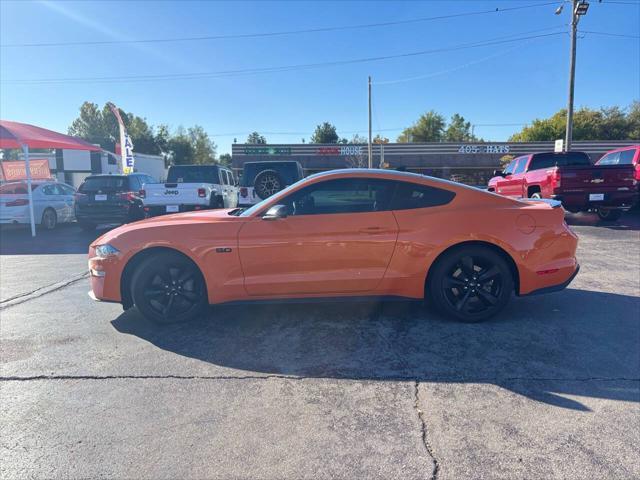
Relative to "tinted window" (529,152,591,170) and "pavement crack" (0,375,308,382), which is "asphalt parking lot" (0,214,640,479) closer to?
"pavement crack" (0,375,308,382)

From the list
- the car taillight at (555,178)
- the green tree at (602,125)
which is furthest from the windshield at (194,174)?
the green tree at (602,125)

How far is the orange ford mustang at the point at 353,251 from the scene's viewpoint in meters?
4.06

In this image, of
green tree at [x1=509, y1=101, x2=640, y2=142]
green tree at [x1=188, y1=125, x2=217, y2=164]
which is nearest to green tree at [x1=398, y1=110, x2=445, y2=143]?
green tree at [x1=509, y1=101, x2=640, y2=142]

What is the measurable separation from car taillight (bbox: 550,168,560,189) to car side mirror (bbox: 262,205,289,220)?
8.81 m

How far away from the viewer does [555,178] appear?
33.7ft

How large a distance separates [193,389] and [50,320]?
267cm

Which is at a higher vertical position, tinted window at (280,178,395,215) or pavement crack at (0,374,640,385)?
tinted window at (280,178,395,215)

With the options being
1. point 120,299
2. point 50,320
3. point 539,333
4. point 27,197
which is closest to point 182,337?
point 120,299

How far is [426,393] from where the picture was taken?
2.96 meters

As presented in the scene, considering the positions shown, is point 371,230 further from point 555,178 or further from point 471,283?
point 555,178

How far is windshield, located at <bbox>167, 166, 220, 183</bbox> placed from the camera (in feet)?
38.9

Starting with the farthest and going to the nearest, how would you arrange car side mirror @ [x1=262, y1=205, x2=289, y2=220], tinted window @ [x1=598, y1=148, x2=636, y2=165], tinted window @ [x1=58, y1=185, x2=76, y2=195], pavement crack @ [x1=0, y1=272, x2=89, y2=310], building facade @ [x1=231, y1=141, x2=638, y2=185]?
building facade @ [x1=231, y1=141, x2=638, y2=185] → tinted window @ [x1=58, y1=185, x2=76, y2=195] → tinted window @ [x1=598, y1=148, x2=636, y2=165] → pavement crack @ [x1=0, y1=272, x2=89, y2=310] → car side mirror @ [x1=262, y1=205, x2=289, y2=220]

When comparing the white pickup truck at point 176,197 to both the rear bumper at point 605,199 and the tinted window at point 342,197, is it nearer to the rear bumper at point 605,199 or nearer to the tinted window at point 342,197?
the tinted window at point 342,197

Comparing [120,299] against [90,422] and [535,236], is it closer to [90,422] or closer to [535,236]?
[90,422]
